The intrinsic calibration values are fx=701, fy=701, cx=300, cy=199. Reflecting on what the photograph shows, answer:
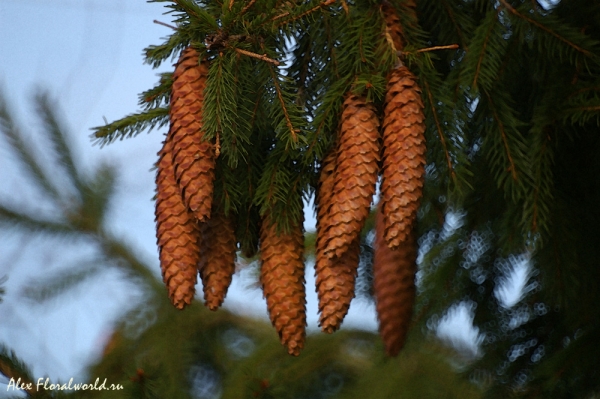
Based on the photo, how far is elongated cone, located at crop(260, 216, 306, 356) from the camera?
0.68 metres

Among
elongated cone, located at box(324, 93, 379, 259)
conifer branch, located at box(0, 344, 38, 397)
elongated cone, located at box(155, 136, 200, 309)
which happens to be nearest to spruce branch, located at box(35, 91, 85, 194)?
conifer branch, located at box(0, 344, 38, 397)

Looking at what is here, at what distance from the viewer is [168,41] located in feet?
2.34

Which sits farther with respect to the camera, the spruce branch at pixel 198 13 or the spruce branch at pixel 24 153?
the spruce branch at pixel 24 153

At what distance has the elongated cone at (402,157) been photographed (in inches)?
24.6

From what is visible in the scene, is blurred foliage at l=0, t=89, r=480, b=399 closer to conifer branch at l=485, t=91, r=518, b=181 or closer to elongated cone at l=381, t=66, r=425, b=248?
conifer branch at l=485, t=91, r=518, b=181

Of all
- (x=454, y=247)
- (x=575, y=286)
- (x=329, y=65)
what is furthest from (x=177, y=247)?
(x=454, y=247)

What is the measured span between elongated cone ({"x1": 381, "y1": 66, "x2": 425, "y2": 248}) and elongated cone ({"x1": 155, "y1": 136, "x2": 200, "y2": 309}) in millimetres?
184

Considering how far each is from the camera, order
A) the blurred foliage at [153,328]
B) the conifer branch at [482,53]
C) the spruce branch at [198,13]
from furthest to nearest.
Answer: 1. the blurred foliage at [153,328]
2. the conifer branch at [482,53]
3. the spruce branch at [198,13]

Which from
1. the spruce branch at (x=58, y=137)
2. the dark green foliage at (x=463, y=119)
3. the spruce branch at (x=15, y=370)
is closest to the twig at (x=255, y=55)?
the dark green foliage at (x=463, y=119)

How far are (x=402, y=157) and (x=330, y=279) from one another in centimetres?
13

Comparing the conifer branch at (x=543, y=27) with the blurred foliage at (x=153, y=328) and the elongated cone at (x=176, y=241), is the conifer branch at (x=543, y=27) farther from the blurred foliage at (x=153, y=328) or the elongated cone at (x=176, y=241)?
the blurred foliage at (x=153, y=328)

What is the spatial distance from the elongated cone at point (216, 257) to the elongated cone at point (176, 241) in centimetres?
4

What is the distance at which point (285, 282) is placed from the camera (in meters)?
0.69

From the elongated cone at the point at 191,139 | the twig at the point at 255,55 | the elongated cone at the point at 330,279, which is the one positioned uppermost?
the twig at the point at 255,55
